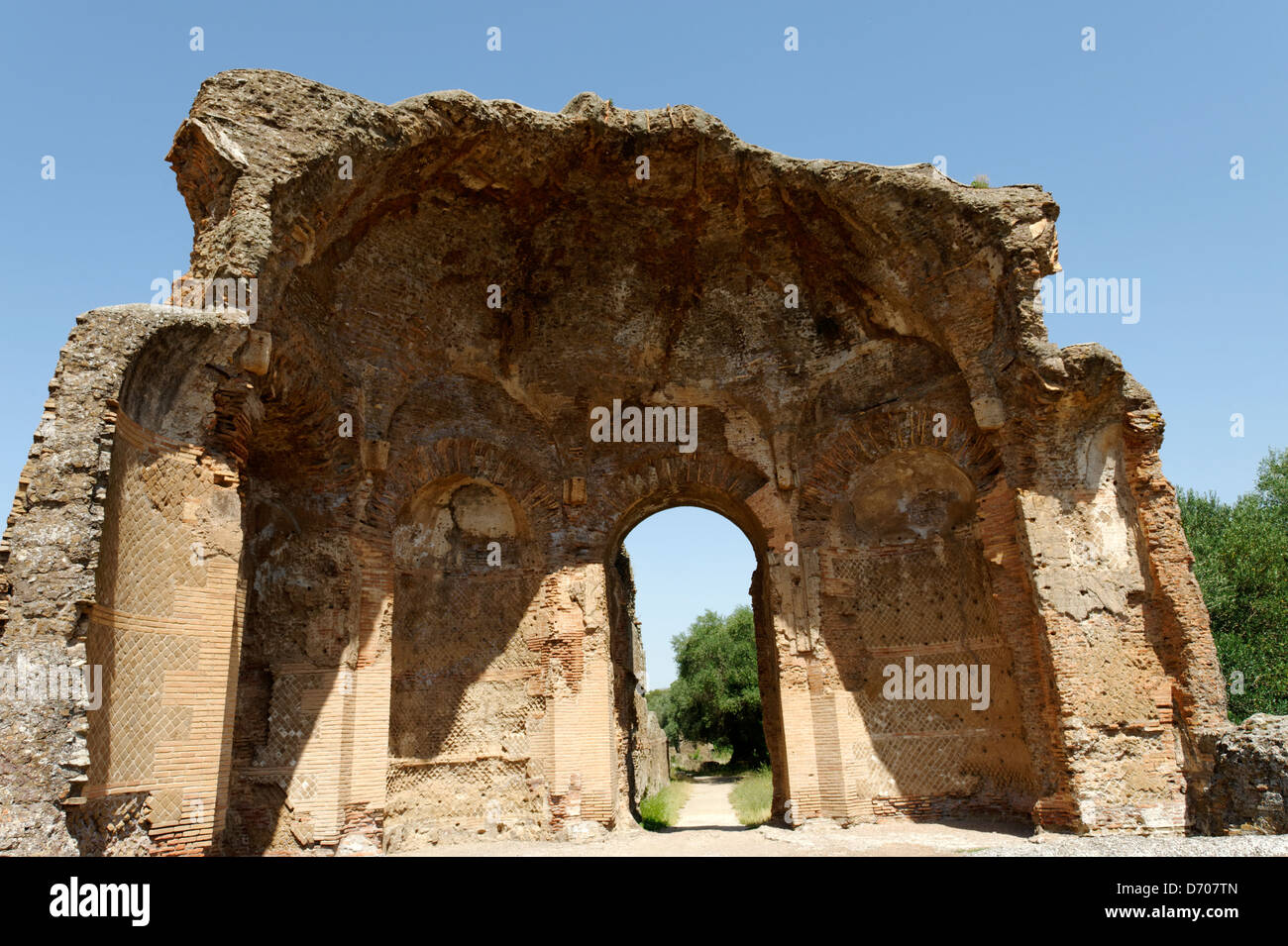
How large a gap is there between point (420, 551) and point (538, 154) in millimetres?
5137

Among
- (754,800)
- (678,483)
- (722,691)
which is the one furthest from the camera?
(722,691)

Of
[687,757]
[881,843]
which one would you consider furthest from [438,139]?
[687,757]

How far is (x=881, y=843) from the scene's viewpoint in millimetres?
9320

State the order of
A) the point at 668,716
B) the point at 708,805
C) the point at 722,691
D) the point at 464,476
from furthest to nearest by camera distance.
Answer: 1. the point at 668,716
2. the point at 722,691
3. the point at 708,805
4. the point at 464,476

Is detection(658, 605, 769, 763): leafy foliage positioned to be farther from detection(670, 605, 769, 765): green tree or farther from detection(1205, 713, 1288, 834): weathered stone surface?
detection(1205, 713, 1288, 834): weathered stone surface

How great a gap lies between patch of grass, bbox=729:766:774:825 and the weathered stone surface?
5.46 meters

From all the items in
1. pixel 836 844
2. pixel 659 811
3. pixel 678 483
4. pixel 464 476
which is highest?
pixel 464 476

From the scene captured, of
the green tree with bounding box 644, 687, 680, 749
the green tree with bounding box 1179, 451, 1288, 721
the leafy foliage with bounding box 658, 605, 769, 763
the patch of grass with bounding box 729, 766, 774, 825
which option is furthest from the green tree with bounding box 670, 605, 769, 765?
the green tree with bounding box 1179, 451, 1288, 721

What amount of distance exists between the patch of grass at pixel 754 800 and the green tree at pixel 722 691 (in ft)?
21.1

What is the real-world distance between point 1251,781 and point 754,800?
10325 millimetres

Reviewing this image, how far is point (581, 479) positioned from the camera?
465 inches

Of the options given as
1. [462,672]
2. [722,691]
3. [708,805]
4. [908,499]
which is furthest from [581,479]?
[722,691]

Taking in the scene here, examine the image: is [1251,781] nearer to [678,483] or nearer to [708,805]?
[678,483]

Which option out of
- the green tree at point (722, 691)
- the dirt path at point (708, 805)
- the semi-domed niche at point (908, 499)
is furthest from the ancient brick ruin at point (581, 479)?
the green tree at point (722, 691)
